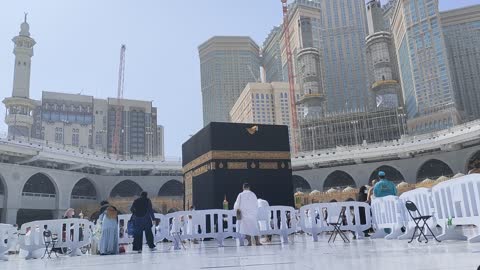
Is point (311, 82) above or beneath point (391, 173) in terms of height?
above

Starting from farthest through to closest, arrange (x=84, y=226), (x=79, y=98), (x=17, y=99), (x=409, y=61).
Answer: (x=79, y=98) → (x=409, y=61) → (x=17, y=99) → (x=84, y=226)

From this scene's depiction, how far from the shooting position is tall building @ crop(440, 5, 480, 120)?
80.7 meters

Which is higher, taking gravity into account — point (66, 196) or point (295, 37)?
point (295, 37)

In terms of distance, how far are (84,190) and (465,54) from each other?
76.8 m

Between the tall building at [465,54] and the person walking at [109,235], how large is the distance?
8405 cm

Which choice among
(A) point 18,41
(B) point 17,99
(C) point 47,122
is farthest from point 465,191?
(C) point 47,122

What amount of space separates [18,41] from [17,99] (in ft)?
30.2

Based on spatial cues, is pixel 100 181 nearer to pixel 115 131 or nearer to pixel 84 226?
pixel 84 226

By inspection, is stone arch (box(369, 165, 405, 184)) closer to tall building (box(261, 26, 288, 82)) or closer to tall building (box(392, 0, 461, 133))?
tall building (box(392, 0, 461, 133))

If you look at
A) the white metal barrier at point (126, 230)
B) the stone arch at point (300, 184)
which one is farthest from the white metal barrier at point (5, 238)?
the stone arch at point (300, 184)

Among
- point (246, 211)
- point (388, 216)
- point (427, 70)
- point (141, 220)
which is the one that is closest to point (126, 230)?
point (141, 220)

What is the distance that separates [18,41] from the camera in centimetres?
6044

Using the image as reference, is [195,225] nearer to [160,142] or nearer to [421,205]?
[421,205]

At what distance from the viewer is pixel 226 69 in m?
143
